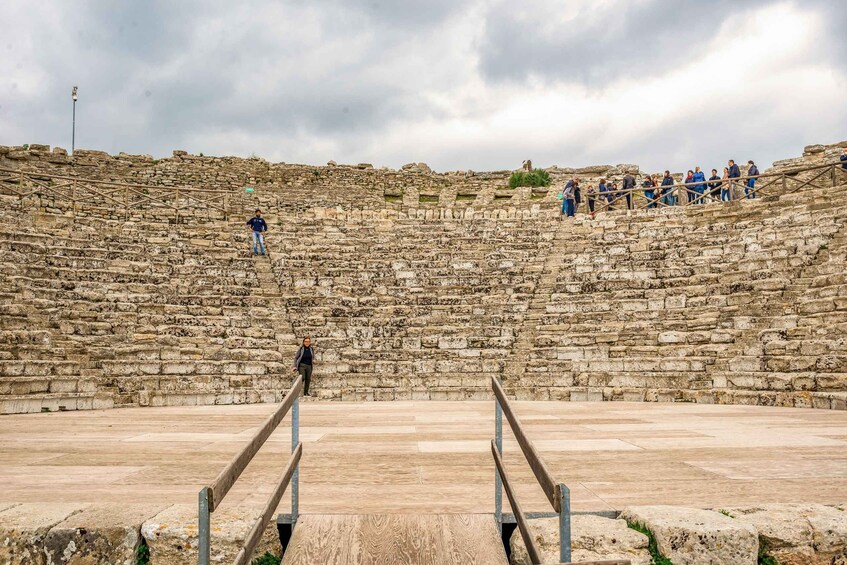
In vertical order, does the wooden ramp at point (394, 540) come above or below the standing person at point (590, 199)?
below

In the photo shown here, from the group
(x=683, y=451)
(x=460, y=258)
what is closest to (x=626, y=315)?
(x=460, y=258)

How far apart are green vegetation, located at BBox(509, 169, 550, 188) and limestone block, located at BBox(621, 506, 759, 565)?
27.3 meters

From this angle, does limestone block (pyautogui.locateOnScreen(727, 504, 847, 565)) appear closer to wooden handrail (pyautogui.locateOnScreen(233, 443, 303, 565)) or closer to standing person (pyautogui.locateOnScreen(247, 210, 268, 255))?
wooden handrail (pyautogui.locateOnScreen(233, 443, 303, 565))

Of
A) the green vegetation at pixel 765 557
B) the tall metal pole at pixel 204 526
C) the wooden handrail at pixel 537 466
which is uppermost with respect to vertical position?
the wooden handrail at pixel 537 466

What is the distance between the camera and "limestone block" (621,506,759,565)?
3.07 meters

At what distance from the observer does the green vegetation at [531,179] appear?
3025 cm

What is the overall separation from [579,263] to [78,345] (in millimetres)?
10332

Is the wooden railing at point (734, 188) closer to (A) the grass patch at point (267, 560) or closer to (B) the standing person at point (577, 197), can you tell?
(B) the standing person at point (577, 197)

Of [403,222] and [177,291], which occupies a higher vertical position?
[403,222]

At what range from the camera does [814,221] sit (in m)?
13.9

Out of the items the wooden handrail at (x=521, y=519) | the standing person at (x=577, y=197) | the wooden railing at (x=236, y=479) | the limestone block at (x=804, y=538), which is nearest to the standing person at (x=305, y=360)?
the wooden railing at (x=236, y=479)

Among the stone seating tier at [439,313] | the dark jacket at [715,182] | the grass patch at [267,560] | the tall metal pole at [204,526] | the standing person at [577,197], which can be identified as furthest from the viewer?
the standing person at [577,197]

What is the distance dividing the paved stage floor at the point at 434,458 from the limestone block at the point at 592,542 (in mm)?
355

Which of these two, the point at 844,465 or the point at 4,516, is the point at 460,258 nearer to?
the point at 844,465
